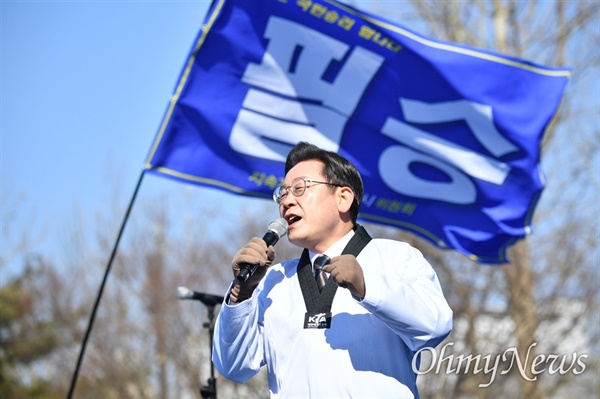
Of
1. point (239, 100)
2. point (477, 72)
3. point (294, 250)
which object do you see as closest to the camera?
point (239, 100)

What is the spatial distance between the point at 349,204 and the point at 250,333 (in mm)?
621

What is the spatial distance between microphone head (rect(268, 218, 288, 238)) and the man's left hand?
1.48 ft

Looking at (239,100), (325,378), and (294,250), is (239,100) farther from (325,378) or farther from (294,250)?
(294,250)

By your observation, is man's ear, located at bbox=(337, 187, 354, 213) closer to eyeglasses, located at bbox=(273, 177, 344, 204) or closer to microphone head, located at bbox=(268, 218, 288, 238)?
eyeglasses, located at bbox=(273, 177, 344, 204)

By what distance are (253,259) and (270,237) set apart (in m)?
0.23

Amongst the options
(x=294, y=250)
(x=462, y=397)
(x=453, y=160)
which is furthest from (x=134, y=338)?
(x=453, y=160)

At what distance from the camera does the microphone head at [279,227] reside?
11.2 feet

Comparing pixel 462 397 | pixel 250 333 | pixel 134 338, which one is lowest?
pixel 134 338

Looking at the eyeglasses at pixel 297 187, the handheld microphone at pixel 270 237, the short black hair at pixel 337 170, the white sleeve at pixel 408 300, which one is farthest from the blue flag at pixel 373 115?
the white sleeve at pixel 408 300

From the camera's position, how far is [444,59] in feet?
22.9

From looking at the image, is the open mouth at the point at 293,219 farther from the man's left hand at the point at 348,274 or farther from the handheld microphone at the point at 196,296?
the handheld microphone at the point at 196,296

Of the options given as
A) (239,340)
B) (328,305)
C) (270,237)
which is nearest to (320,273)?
(328,305)

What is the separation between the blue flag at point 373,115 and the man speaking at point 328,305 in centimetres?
286

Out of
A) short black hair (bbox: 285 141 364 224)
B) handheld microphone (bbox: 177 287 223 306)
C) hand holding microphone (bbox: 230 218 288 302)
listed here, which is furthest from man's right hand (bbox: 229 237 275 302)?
handheld microphone (bbox: 177 287 223 306)
